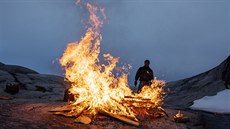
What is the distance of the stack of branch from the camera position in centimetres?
841

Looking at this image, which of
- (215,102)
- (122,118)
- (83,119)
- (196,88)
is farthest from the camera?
(196,88)

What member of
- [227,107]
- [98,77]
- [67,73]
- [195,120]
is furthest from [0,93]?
[227,107]

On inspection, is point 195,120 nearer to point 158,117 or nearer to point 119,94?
point 158,117

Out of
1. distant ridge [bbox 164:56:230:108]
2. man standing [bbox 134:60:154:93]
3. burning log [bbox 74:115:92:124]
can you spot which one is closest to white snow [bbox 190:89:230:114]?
distant ridge [bbox 164:56:230:108]

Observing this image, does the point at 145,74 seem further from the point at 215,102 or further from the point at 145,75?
the point at 215,102

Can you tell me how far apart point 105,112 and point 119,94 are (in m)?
1.28

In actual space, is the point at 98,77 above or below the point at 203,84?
below

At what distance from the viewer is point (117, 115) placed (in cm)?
871

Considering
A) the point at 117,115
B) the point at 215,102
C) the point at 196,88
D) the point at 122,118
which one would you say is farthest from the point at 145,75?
the point at 196,88

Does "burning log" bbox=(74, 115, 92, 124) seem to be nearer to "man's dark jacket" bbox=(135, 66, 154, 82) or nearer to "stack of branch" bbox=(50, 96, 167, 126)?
"stack of branch" bbox=(50, 96, 167, 126)

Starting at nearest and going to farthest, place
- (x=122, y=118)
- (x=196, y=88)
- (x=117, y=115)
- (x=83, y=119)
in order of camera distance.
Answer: (x=83, y=119) < (x=122, y=118) < (x=117, y=115) < (x=196, y=88)

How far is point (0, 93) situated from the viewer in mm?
17156

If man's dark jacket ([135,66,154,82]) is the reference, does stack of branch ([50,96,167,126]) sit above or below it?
below

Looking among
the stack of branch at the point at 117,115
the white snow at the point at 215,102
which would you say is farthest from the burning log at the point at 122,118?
the white snow at the point at 215,102
